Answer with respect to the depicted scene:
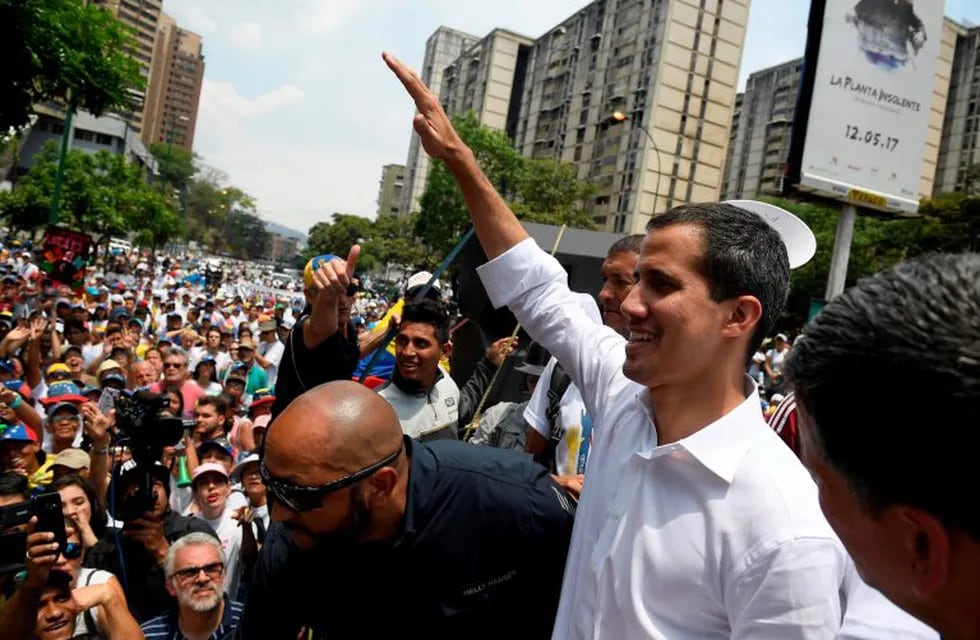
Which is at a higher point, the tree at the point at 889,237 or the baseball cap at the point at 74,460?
the tree at the point at 889,237

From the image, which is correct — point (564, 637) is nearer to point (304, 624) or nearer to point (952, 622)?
point (304, 624)

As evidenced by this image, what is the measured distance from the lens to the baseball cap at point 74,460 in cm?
501

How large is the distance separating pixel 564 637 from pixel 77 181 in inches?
1671

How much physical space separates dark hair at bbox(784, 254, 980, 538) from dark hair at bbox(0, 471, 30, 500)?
13.6 ft

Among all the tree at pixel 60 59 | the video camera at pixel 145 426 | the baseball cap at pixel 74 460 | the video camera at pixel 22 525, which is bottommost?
the baseball cap at pixel 74 460

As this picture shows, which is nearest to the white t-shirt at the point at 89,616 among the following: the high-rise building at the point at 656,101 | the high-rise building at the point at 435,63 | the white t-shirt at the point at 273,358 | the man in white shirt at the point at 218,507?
the man in white shirt at the point at 218,507

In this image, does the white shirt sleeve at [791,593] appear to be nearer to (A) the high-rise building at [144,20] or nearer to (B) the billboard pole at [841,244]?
(B) the billboard pole at [841,244]

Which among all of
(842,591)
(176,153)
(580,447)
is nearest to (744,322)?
(842,591)

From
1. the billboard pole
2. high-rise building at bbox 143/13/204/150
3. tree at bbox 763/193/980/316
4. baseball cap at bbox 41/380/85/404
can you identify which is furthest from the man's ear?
high-rise building at bbox 143/13/204/150

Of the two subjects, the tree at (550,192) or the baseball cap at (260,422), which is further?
the tree at (550,192)

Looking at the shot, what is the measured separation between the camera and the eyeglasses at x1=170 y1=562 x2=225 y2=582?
12.2ft

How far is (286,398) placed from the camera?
2.49 m

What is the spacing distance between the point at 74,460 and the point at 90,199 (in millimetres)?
37144

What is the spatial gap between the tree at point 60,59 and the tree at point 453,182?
3312 centimetres
